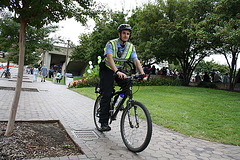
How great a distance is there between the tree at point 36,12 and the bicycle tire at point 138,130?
1960 mm

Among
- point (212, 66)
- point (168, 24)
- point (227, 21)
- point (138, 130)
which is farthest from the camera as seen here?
point (212, 66)

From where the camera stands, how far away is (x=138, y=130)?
323 centimetres

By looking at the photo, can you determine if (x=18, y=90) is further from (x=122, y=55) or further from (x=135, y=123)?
(x=135, y=123)

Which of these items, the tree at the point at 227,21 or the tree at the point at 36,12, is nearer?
the tree at the point at 36,12

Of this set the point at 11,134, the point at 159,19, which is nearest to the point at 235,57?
the point at 159,19

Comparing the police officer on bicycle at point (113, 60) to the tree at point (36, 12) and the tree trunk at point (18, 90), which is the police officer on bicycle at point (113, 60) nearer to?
the tree at point (36, 12)

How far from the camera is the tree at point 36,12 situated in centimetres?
338

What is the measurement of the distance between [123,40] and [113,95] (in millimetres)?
1076

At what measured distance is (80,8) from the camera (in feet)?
13.2

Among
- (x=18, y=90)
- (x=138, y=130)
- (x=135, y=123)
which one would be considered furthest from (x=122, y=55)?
(x=18, y=90)

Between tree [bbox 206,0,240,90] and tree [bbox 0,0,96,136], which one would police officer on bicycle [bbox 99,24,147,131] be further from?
tree [bbox 206,0,240,90]

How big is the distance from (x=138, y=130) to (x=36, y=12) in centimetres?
269

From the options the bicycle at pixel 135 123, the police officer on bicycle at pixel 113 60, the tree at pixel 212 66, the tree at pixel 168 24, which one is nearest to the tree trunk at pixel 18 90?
the police officer on bicycle at pixel 113 60

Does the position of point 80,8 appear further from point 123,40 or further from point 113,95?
point 113,95
